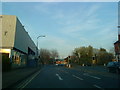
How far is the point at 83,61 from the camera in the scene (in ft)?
397

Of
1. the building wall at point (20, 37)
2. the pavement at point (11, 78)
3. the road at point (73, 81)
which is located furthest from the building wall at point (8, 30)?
the road at point (73, 81)

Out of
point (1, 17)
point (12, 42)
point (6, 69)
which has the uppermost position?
point (1, 17)

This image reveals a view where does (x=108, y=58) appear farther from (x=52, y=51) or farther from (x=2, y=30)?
(x=2, y=30)

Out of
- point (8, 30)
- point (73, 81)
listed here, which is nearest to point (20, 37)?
point (8, 30)

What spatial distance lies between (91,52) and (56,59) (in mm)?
41518

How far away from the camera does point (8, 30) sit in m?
42.8

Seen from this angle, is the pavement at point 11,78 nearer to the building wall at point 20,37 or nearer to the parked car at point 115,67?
the parked car at point 115,67

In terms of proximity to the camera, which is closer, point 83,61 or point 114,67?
point 114,67

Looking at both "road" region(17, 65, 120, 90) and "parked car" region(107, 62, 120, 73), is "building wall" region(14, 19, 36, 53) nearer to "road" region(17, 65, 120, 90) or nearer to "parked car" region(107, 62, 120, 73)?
"parked car" region(107, 62, 120, 73)

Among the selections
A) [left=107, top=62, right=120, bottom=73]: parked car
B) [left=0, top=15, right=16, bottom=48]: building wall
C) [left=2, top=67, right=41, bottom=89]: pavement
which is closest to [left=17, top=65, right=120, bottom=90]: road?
[left=2, top=67, right=41, bottom=89]: pavement

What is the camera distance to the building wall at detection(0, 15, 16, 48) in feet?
138

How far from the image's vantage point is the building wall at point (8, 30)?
4203cm

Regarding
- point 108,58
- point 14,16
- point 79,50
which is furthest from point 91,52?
point 14,16

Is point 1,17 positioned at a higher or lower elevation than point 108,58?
higher
